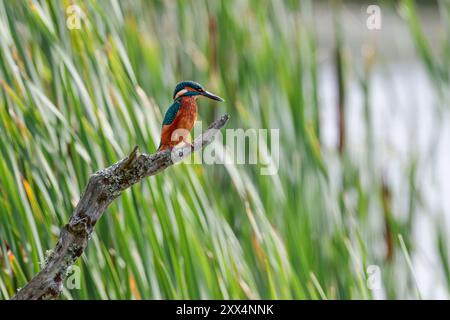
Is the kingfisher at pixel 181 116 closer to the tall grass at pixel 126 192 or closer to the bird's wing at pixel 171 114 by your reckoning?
the bird's wing at pixel 171 114

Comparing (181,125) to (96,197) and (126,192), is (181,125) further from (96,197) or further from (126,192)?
(126,192)

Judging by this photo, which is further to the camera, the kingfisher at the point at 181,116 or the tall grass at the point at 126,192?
the tall grass at the point at 126,192

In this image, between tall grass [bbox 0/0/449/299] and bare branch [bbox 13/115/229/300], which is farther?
tall grass [bbox 0/0/449/299]

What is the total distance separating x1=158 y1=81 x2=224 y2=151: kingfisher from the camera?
1.35 ft

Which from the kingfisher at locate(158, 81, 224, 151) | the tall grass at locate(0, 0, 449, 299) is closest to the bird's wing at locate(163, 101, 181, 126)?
the kingfisher at locate(158, 81, 224, 151)

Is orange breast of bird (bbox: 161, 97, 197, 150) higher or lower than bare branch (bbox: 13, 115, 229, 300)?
higher

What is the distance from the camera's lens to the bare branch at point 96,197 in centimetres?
38

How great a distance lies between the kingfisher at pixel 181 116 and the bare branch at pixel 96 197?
0.06ft

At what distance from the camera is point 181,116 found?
Result: 16.9 inches

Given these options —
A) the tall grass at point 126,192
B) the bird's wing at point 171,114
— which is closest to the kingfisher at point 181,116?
the bird's wing at point 171,114

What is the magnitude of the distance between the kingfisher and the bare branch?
2cm

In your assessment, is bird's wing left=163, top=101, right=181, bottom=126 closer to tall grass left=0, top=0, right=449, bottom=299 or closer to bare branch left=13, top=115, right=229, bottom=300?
bare branch left=13, top=115, right=229, bottom=300

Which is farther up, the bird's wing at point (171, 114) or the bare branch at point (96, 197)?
the bird's wing at point (171, 114)

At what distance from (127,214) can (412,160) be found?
79 cm
